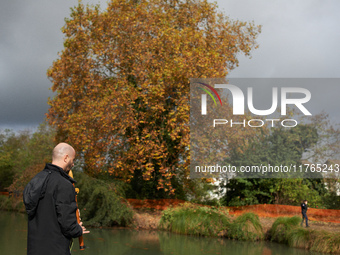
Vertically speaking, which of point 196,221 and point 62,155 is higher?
point 62,155

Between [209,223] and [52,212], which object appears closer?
[52,212]

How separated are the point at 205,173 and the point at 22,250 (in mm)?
9058

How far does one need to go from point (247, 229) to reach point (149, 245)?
4.40 m

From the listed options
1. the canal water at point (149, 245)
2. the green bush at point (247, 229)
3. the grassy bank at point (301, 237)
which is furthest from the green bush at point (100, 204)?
the grassy bank at point (301, 237)

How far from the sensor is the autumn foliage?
20266mm

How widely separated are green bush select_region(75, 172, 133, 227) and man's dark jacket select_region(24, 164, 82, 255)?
15772 millimetres

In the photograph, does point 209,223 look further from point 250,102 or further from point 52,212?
point 52,212

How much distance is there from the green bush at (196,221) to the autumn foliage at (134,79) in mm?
1567

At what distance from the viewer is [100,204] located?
20.6 m

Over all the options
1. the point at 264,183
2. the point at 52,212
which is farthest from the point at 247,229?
the point at 52,212

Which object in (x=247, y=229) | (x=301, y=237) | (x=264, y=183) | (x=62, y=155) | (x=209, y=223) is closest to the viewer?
(x=62, y=155)

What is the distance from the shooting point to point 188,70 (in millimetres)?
20031

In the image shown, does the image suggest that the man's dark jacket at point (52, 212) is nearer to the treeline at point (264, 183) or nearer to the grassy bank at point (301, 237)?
the grassy bank at point (301, 237)

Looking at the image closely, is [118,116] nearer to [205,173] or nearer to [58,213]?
[205,173]
